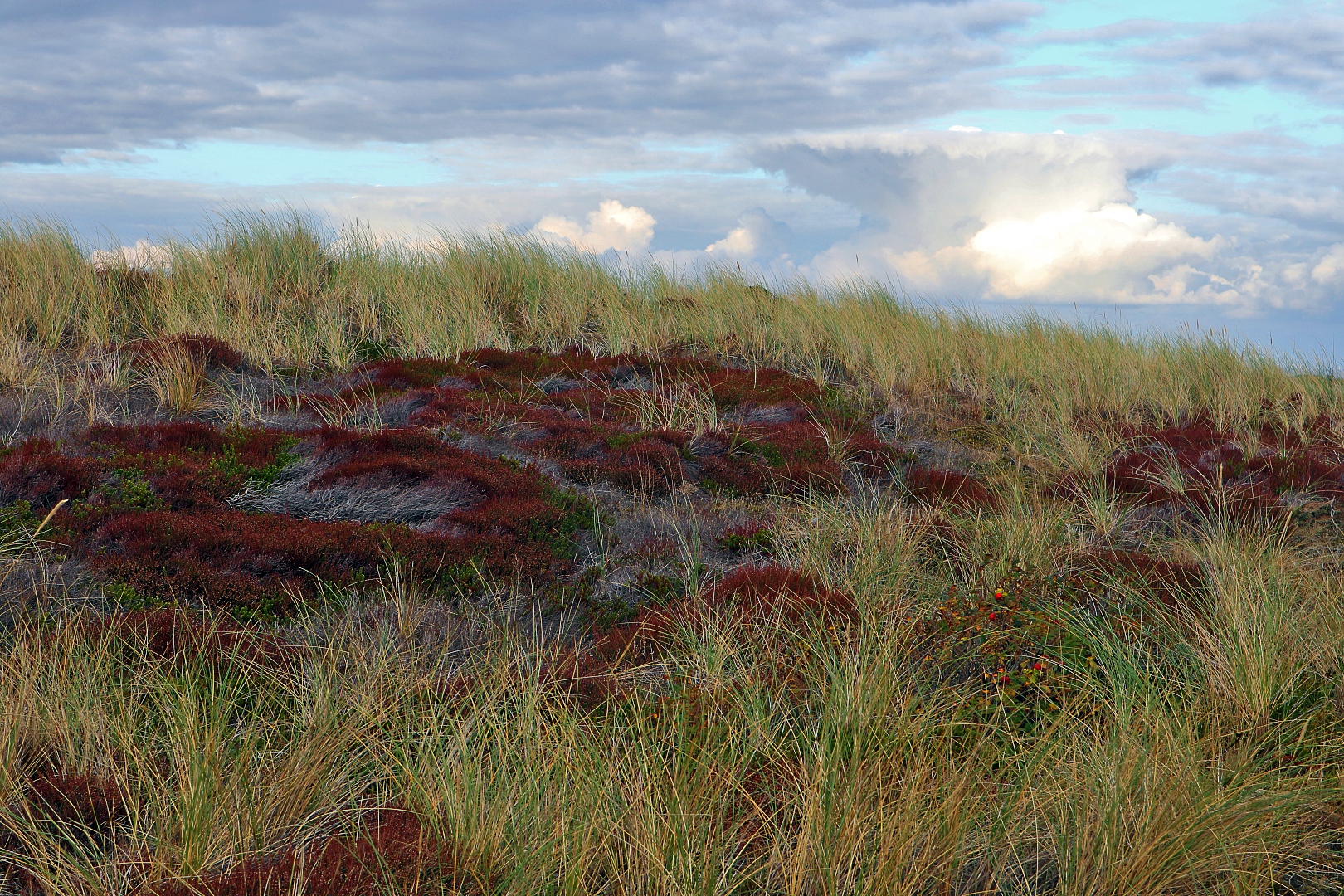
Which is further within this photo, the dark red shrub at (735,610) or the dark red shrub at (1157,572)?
the dark red shrub at (1157,572)

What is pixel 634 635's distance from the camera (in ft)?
14.1

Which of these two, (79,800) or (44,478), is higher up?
(44,478)

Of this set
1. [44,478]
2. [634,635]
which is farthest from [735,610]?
[44,478]

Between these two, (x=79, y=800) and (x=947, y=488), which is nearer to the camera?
(x=79, y=800)

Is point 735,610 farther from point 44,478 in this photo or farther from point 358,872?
point 44,478

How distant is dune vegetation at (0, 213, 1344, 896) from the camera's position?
108 inches

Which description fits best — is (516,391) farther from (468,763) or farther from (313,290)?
(468,763)

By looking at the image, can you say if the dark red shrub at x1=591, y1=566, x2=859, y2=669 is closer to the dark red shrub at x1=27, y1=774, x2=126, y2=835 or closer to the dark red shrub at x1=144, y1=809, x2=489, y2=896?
the dark red shrub at x1=144, y1=809, x2=489, y2=896

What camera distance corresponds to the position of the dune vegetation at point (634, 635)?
273 cm

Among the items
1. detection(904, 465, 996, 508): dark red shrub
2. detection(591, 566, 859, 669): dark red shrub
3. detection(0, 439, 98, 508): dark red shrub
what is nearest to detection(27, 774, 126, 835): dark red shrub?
detection(591, 566, 859, 669): dark red shrub

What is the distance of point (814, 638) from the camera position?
4.00m

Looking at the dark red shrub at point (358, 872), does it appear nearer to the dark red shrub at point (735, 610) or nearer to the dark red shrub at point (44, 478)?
the dark red shrub at point (735, 610)

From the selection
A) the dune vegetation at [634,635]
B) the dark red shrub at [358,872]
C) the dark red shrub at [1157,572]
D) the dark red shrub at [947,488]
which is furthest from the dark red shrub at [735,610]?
the dark red shrub at [947,488]

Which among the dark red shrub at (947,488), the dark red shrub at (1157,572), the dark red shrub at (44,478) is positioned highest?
the dark red shrub at (44,478)
